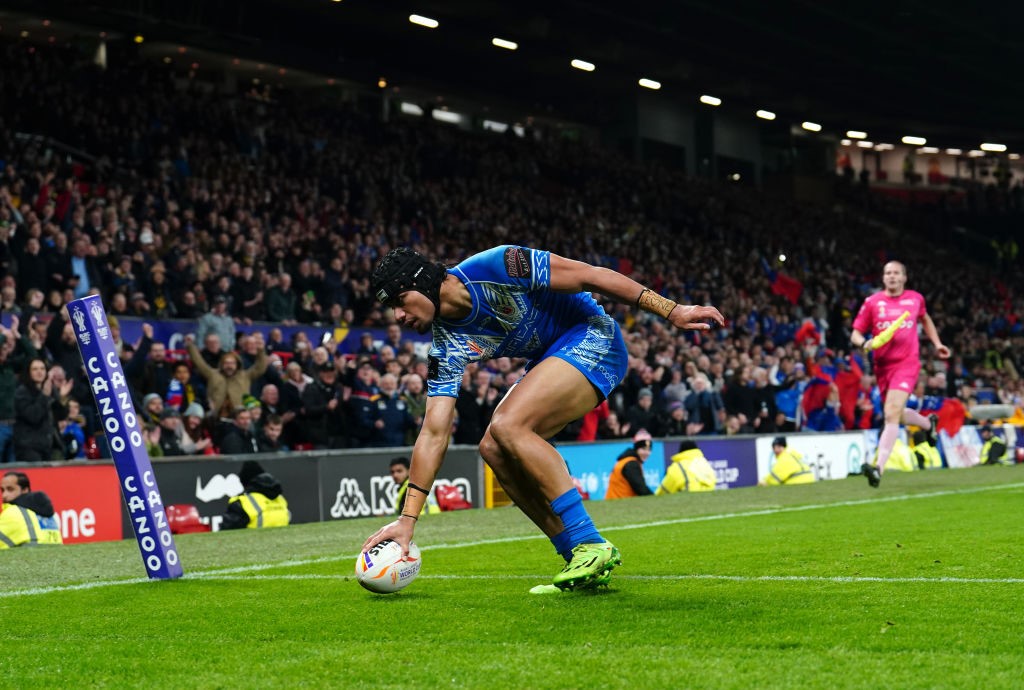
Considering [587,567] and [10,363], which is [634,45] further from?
[587,567]

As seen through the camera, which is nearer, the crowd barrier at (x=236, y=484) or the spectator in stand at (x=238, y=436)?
the crowd barrier at (x=236, y=484)

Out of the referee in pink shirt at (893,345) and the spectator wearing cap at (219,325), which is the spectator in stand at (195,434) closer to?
the spectator wearing cap at (219,325)

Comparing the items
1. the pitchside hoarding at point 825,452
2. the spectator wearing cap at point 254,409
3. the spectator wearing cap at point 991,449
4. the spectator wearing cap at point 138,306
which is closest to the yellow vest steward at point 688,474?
the pitchside hoarding at point 825,452

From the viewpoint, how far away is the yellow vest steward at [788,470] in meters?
19.6

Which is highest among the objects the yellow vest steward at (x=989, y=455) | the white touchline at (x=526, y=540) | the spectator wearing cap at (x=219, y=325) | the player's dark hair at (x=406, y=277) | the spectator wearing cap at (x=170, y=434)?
the spectator wearing cap at (x=219, y=325)

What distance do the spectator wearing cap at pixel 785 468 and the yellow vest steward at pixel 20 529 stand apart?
10.8m

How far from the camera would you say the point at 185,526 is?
544 inches

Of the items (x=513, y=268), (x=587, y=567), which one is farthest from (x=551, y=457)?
(x=513, y=268)

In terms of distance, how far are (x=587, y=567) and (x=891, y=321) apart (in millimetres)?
8980

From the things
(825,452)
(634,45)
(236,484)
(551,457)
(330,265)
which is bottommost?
(825,452)

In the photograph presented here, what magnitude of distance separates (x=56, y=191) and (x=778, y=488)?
11.8 m

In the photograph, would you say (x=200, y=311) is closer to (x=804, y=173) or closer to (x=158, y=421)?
(x=158, y=421)

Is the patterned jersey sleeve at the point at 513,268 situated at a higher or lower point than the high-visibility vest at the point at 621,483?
higher

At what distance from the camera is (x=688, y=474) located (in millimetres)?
18141
